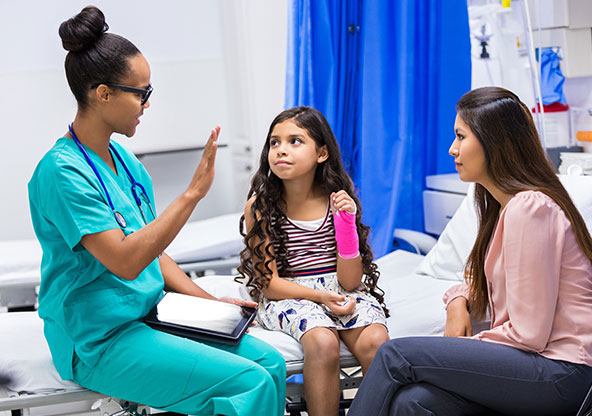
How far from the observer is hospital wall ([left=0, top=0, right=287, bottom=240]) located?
3711 millimetres

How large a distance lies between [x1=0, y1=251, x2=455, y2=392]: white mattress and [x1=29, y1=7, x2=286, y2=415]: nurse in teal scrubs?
0.47ft

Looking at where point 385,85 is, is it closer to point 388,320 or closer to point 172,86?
point 388,320

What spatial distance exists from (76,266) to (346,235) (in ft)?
2.46

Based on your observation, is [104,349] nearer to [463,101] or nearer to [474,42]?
[463,101]

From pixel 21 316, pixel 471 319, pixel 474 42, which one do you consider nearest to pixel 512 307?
pixel 471 319

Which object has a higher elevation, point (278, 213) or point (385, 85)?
point (385, 85)

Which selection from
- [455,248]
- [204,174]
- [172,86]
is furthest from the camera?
[172,86]

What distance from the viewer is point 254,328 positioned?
1.99 meters

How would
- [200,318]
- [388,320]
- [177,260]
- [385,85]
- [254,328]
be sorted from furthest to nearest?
[177,260], [385,85], [388,320], [254,328], [200,318]

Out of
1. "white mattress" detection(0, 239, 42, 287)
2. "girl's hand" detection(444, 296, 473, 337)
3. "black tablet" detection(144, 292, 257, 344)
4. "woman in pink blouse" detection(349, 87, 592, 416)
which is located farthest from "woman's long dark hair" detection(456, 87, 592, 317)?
"white mattress" detection(0, 239, 42, 287)

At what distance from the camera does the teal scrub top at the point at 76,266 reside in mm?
1529

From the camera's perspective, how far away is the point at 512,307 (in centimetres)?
152

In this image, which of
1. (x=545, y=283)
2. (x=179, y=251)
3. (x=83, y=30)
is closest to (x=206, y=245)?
(x=179, y=251)

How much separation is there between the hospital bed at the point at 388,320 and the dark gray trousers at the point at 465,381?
0.35 meters
